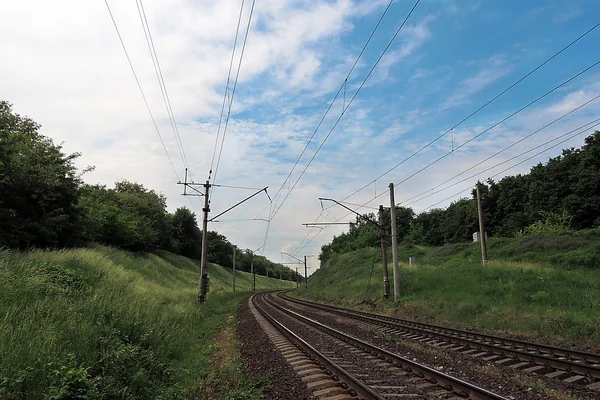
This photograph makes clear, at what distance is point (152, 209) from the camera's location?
225ft

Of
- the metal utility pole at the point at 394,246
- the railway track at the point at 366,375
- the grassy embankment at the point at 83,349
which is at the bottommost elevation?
the railway track at the point at 366,375

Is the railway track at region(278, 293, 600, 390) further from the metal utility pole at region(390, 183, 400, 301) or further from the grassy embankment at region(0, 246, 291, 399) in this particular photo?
the metal utility pole at region(390, 183, 400, 301)

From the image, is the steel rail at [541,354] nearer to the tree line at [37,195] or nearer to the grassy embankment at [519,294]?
the grassy embankment at [519,294]

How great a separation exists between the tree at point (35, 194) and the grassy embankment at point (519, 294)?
68.7ft

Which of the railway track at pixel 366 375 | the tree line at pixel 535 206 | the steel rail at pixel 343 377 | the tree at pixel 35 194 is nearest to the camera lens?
the steel rail at pixel 343 377

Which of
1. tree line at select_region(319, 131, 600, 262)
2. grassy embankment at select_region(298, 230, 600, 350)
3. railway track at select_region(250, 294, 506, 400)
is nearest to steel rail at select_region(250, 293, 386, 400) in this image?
railway track at select_region(250, 294, 506, 400)

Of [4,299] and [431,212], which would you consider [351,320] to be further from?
[431,212]

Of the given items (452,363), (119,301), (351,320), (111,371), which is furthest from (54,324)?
(351,320)

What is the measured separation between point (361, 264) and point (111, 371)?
1971 inches

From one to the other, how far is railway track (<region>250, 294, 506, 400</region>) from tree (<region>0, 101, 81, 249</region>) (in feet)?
47.5

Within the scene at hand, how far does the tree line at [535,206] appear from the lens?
171 feet

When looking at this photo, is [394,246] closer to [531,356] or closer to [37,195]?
[531,356]

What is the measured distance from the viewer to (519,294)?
18.0 m

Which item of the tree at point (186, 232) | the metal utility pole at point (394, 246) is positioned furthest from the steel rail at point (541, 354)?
the tree at point (186, 232)
